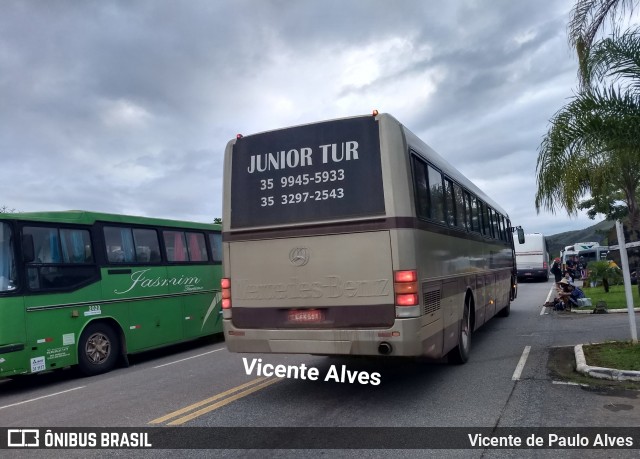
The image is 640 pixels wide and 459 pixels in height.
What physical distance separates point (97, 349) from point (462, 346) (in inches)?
270

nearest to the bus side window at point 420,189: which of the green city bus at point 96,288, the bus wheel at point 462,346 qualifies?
the bus wheel at point 462,346

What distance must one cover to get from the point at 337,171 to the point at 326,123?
0.67 meters

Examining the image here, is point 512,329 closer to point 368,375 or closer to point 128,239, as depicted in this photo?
point 368,375

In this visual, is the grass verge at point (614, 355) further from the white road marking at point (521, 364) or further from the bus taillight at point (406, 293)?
the bus taillight at point (406, 293)

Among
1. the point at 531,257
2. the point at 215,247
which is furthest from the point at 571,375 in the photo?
the point at 531,257

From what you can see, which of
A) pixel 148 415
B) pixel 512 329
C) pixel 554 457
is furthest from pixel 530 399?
pixel 512 329

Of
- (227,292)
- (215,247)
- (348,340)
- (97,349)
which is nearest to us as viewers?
(348,340)

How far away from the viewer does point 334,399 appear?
22.6 feet

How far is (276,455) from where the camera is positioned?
491 cm

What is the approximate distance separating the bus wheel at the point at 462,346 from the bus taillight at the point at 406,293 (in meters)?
2.61

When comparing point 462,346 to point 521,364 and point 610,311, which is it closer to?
point 521,364

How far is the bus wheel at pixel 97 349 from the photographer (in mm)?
10102

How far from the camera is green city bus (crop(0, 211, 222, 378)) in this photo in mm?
9055

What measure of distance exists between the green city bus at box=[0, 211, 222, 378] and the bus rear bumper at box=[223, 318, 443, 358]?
424 centimetres
